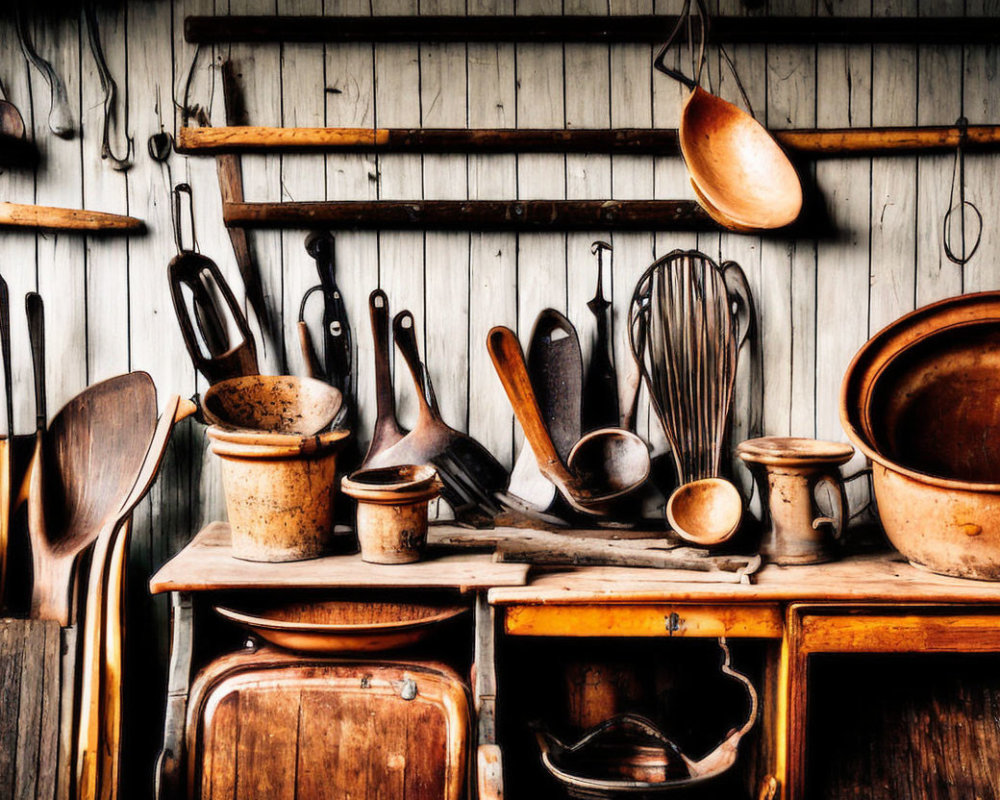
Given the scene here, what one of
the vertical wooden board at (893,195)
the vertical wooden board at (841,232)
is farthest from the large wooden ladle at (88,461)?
the vertical wooden board at (893,195)

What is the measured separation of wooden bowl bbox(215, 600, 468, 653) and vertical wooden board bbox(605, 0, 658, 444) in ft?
2.51

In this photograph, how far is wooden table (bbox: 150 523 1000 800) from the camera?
1.52 m

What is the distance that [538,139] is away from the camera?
197cm

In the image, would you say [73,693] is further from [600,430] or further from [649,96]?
[649,96]

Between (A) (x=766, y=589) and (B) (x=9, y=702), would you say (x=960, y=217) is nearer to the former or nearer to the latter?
(A) (x=766, y=589)

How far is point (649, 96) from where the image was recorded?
2.01 metres

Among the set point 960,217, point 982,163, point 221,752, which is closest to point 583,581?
point 221,752

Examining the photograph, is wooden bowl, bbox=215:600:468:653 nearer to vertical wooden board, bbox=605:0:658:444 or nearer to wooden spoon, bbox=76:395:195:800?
wooden spoon, bbox=76:395:195:800

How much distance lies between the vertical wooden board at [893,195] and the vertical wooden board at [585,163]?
26.9 inches

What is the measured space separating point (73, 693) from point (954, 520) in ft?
6.01

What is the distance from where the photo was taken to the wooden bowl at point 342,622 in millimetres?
1497

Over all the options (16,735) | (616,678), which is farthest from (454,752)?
(16,735)

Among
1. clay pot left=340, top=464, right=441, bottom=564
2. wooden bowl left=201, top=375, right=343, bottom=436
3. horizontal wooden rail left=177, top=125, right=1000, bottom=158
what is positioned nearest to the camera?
clay pot left=340, top=464, right=441, bottom=564

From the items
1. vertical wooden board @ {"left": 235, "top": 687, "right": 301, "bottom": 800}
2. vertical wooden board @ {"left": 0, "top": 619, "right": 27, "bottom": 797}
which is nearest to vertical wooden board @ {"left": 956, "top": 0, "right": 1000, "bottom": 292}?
vertical wooden board @ {"left": 235, "top": 687, "right": 301, "bottom": 800}
